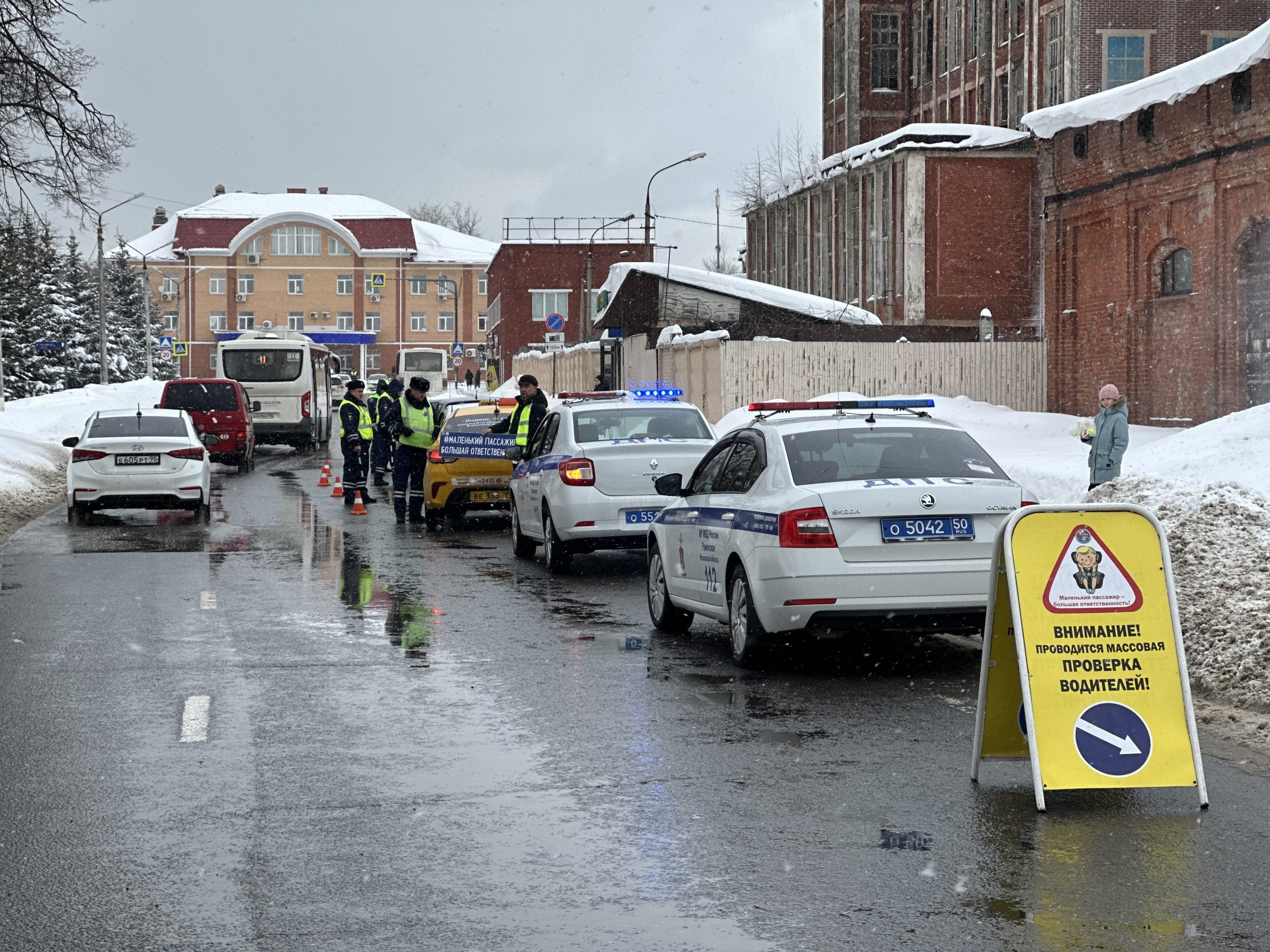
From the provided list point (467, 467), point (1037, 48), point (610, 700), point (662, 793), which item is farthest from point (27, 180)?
point (1037, 48)

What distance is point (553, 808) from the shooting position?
6.52 m

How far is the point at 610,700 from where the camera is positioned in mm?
8961

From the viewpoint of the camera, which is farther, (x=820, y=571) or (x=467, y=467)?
(x=467, y=467)

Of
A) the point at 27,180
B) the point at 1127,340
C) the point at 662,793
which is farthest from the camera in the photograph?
the point at 1127,340

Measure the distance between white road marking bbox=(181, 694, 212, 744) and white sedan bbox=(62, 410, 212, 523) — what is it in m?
13.3

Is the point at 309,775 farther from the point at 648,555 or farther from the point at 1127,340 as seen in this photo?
the point at 1127,340

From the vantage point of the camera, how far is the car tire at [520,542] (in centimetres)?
1725

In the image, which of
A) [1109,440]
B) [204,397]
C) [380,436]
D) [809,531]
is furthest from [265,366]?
[809,531]

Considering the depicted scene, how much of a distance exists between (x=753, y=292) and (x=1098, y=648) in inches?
1593

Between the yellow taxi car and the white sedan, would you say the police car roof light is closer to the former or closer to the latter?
the yellow taxi car

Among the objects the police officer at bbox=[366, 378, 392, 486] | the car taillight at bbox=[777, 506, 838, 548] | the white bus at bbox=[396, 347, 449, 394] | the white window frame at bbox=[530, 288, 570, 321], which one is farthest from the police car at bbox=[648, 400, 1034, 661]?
the white window frame at bbox=[530, 288, 570, 321]

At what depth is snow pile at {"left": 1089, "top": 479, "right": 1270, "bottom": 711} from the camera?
9.11 meters

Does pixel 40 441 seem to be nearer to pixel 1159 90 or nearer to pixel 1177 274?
pixel 1177 274

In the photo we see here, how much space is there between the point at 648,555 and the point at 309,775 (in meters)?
5.40
